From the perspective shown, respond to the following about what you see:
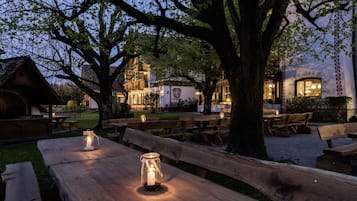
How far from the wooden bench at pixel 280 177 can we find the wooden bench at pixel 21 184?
6.31 feet

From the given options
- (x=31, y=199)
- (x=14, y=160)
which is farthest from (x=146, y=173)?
(x=14, y=160)

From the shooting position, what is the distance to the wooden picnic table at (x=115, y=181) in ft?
6.69

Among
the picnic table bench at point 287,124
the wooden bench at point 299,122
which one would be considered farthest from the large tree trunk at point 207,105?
the wooden bench at point 299,122

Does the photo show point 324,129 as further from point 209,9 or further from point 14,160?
point 14,160

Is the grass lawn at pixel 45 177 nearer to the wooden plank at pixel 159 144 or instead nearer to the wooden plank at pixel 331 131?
the wooden plank at pixel 159 144

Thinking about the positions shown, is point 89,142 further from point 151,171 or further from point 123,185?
point 151,171

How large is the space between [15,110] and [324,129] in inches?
478

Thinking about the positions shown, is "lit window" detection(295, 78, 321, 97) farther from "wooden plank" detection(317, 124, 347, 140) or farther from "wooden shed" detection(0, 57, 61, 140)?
"wooden shed" detection(0, 57, 61, 140)

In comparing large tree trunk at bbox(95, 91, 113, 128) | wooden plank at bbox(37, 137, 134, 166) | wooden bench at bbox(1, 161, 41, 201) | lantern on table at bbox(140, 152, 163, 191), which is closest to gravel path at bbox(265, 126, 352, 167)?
wooden plank at bbox(37, 137, 134, 166)

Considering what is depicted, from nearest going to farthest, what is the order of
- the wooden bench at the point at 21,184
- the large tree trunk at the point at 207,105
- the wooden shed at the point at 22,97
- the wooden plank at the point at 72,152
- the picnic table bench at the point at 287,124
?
the wooden bench at the point at 21,184, the wooden plank at the point at 72,152, the wooden shed at the point at 22,97, the picnic table bench at the point at 287,124, the large tree trunk at the point at 207,105

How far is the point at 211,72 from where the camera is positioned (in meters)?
17.3

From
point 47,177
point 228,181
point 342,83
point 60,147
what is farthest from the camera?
point 342,83

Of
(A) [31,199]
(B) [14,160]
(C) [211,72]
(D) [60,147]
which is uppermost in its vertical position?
(C) [211,72]

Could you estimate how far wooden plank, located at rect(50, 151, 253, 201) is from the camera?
2.02 meters
